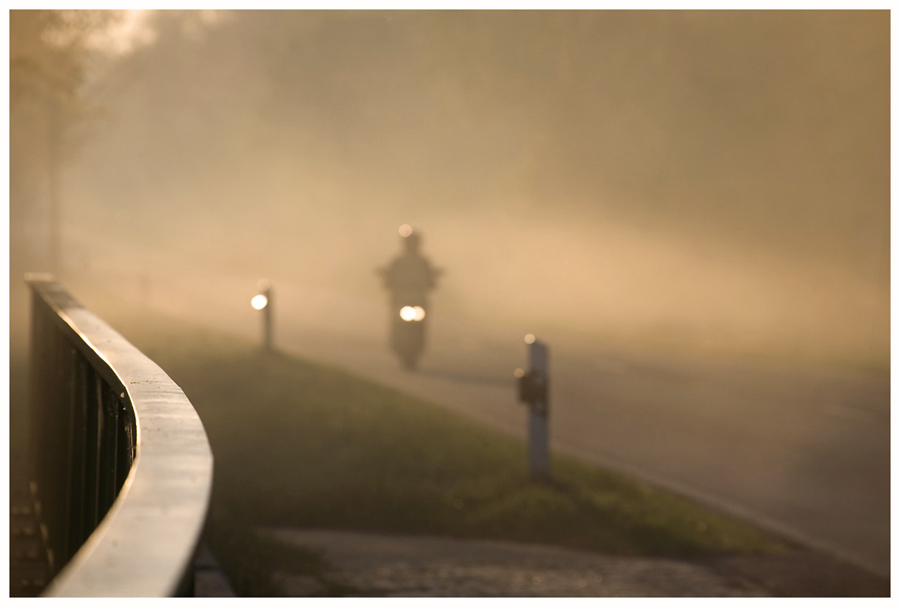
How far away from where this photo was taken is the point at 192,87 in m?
50.7

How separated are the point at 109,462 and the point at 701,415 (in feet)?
29.3

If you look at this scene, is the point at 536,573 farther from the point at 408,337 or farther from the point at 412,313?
the point at 408,337

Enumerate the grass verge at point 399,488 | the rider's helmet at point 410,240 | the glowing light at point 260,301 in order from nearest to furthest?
the grass verge at point 399,488 → the glowing light at point 260,301 → the rider's helmet at point 410,240

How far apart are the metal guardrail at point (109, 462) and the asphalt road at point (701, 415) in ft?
13.6

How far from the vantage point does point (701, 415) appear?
1075 cm

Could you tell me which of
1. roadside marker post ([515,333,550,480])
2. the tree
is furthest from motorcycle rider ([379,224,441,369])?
roadside marker post ([515,333,550,480])

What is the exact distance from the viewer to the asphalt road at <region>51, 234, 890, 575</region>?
7.35 m

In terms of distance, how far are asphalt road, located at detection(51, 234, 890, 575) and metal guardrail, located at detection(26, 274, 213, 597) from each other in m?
4.13

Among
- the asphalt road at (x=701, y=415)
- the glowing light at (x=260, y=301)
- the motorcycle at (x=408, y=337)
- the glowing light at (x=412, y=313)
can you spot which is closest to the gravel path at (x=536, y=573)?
the asphalt road at (x=701, y=415)

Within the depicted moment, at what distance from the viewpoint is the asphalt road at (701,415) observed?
735cm

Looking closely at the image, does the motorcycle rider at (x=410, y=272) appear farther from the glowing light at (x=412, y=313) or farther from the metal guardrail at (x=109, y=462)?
the metal guardrail at (x=109, y=462)

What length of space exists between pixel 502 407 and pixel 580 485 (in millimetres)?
3559

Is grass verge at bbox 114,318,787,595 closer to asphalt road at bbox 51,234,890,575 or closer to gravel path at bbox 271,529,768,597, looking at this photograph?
gravel path at bbox 271,529,768,597

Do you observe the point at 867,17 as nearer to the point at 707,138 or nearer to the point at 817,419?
the point at 707,138
